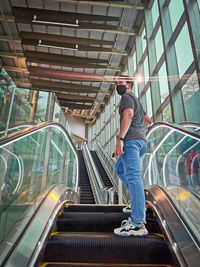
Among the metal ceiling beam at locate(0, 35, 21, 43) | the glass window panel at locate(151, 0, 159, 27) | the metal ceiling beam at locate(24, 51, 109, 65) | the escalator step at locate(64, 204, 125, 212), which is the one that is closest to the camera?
the escalator step at locate(64, 204, 125, 212)

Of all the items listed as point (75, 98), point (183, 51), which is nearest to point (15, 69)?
point (75, 98)

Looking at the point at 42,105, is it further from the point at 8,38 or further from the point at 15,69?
the point at 15,69

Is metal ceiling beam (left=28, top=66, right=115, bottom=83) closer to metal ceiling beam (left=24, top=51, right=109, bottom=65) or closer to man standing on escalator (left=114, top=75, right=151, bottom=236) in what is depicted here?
metal ceiling beam (left=24, top=51, right=109, bottom=65)

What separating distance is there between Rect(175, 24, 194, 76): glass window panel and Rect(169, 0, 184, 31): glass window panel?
543 mm

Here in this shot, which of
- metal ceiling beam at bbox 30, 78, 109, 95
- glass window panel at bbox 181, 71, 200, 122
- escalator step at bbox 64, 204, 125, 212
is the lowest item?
escalator step at bbox 64, 204, 125, 212

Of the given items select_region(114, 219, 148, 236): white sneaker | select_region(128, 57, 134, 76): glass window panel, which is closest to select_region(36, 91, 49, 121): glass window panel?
select_region(114, 219, 148, 236): white sneaker

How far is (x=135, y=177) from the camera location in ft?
7.20

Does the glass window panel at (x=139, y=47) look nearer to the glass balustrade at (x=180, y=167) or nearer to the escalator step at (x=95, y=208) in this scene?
the glass balustrade at (x=180, y=167)

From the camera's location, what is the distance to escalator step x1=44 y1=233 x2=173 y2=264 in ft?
5.90

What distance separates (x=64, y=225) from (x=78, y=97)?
50.6 ft

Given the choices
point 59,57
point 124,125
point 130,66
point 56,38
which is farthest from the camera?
point 130,66

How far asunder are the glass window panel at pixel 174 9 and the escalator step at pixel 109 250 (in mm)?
6357

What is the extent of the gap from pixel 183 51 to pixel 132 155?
194 inches

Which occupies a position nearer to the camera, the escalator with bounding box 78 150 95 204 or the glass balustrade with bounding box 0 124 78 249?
the glass balustrade with bounding box 0 124 78 249
